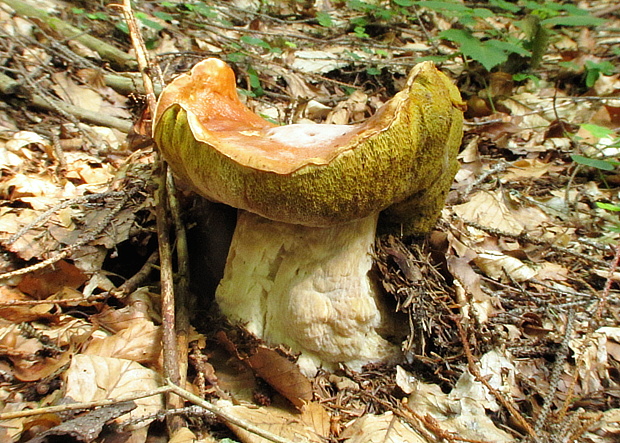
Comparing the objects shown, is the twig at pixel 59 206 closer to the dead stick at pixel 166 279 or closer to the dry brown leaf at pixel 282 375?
the dead stick at pixel 166 279

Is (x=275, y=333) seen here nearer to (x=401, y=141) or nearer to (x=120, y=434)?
(x=120, y=434)

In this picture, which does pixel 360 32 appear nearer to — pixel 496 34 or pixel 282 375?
pixel 496 34

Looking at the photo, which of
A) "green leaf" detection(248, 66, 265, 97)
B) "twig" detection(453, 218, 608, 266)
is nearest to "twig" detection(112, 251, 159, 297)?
"twig" detection(453, 218, 608, 266)

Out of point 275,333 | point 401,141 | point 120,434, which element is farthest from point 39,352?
point 401,141

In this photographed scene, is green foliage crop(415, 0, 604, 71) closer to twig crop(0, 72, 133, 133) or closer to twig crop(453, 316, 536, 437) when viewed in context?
twig crop(453, 316, 536, 437)

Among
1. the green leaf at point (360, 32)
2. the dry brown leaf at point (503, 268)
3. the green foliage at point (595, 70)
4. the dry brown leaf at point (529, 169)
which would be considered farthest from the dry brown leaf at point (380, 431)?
the green leaf at point (360, 32)

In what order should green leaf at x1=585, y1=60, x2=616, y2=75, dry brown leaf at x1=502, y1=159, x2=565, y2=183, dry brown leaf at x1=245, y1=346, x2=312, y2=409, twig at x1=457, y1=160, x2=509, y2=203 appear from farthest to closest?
1. green leaf at x1=585, y1=60, x2=616, y2=75
2. dry brown leaf at x1=502, y1=159, x2=565, y2=183
3. twig at x1=457, y1=160, x2=509, y2=203
4. dry brown leaf at x1=245, y1=346, x2=312, y2=409
